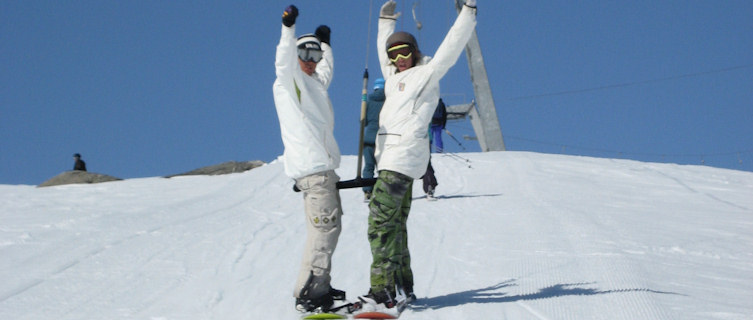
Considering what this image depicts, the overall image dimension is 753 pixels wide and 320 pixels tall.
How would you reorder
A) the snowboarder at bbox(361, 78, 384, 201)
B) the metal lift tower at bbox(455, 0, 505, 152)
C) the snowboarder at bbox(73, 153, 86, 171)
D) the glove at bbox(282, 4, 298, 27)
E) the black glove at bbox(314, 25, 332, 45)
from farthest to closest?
the metal lift tower at bbox(455, 0, 505, 152), the snowboarder at bbox(73, 153, 86, 171), the snowboarder at bbox(361, 78, 384, 201), the black glove at bbox(314, 25, 332, 45), the glove at bbox(282, 4, 298, 27)

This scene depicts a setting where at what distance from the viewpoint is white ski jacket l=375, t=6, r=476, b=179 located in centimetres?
472

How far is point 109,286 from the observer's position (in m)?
5.71

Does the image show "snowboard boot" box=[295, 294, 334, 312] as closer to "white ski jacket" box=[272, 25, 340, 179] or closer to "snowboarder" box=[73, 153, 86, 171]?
"white ski jacket" box=[272, 25, 340, 179]

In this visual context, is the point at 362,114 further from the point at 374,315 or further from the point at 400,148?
the point at 374,315

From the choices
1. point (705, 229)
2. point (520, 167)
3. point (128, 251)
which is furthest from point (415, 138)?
Result: point (520, 167)

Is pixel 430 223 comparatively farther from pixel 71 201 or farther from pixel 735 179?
pixel 735 179

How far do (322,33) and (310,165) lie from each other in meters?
1.02

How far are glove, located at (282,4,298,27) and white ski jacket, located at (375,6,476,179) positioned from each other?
2.61 feet

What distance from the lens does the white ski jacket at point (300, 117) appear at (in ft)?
15.2

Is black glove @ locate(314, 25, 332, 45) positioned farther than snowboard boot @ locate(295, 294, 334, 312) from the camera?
Yes

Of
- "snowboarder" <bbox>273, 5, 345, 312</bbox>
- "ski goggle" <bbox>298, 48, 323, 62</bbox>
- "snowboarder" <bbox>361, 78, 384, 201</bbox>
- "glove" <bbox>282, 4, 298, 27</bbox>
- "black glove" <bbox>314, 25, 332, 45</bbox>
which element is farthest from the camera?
"snowboarder" <bbox>361, 78, 384, 201</bbox>

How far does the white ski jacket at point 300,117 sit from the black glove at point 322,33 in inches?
17.3

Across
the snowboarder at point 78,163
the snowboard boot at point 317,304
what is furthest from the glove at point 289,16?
the snowboarder at point 78,163

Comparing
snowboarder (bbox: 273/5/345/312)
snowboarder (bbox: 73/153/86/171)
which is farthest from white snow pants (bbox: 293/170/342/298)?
snowboarder (bbox: 73/153/86/171)
